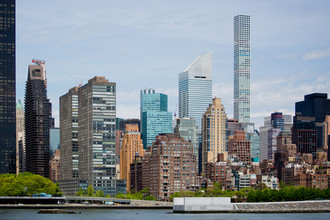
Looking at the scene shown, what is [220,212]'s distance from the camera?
7859 inches

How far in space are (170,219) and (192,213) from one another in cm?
2680

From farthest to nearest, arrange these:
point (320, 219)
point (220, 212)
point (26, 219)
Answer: point (220, 212) → point (26, 219) → point (320, 219)

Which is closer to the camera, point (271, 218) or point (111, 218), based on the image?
point (271, 218)

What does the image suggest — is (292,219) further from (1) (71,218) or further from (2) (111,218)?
(1) (71,218)

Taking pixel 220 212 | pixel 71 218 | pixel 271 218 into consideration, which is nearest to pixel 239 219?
pixel 271 218

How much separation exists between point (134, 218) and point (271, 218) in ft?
124

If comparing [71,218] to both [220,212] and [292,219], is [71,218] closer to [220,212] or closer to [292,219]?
[220,212]

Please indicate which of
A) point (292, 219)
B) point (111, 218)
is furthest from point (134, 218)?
point (292, 219)

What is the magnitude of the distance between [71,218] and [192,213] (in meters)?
35.4

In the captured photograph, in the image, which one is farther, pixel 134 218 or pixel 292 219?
pixel 134 218

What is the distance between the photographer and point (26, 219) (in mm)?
179500

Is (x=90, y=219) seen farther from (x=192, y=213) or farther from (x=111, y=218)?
(x=192, y=213)

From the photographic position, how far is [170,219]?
174000 millimetres

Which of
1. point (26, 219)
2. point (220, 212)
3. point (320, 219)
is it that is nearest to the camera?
point (320, 219)
